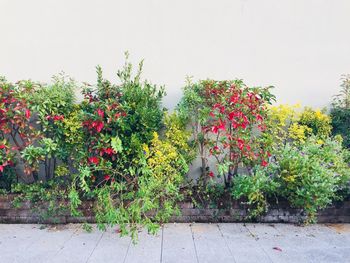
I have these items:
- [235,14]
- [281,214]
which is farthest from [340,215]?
[235,14]

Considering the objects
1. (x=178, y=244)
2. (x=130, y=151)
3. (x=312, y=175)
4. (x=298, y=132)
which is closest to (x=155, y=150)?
(x=130, y=151)

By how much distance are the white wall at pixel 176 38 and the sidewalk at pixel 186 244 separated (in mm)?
2088

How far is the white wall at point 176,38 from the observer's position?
5605 millimetres

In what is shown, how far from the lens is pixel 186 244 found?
4.10 m

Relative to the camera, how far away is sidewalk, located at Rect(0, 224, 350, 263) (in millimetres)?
3756

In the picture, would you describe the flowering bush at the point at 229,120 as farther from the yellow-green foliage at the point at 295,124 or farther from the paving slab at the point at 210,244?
the paving slab at the point at 210,244

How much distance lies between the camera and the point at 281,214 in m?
4.80

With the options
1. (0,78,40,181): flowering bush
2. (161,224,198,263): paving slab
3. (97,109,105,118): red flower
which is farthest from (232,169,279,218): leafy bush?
(0,78,40,181): flowering bush

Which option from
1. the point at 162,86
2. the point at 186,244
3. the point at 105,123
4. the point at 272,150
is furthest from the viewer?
the point at 162,86

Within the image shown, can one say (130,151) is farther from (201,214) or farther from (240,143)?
(240,143)

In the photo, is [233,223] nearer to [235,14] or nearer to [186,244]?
[186,244]

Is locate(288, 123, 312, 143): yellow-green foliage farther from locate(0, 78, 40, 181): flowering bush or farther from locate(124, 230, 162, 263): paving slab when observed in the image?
locate(0, 78, 40, 181): flowering bush

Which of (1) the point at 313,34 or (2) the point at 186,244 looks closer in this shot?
(2) the point at 186,244

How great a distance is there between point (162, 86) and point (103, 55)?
106cm
